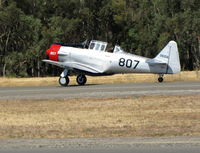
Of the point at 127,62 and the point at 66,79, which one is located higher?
the point at 127,62

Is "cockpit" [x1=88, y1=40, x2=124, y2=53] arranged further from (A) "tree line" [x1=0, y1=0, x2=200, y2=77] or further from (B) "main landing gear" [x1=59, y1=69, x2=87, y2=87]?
(A) "tree line" [x1=0, y1=0, x2=200, y2=77]

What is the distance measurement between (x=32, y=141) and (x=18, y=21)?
4630 cm

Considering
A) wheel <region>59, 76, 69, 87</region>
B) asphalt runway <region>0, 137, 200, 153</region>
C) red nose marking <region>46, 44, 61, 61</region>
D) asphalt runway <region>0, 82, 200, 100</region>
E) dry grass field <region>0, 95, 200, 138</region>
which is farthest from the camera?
red nose marking <region>46, 44, 61, 61</region>

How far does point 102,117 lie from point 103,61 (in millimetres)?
13746

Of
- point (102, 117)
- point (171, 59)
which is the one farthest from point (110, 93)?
point (171, 59)

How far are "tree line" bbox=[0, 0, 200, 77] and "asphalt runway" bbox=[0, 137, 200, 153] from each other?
43.0 metres

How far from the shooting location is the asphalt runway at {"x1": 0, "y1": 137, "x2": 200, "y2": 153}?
1029 centimetres

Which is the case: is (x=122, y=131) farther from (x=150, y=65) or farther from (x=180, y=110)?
(x=150, y=65)

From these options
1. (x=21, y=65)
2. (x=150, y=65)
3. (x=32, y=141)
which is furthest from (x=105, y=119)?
(x=21, y=65)

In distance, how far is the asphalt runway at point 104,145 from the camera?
33.8ft

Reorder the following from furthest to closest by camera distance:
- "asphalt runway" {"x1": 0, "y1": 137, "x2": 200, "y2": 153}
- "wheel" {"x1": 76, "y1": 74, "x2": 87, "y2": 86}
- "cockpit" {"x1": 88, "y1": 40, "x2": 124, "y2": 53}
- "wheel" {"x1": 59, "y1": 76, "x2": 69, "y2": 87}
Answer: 1. "wheel" {"x1": 76, "y1": 74, "x2": 87, "y2": 86}
2. "cockpit" {"x1": 88, "y1": 40, "x2": 124, "y2": 53}
3. "wheel" {"x1": 59, "y1": 76, "x2": 69, "y2": 87}
4. "asphalt runway" {"x1": 0, "y1": 137, "x2": 200, "y2": 153}

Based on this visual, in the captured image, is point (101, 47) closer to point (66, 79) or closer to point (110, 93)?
point (66, 79)

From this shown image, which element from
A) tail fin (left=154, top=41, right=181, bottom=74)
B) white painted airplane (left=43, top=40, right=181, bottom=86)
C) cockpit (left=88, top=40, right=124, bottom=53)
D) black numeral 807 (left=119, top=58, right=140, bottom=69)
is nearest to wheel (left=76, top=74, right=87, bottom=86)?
white painted airplane (left=43, top=40, right=181, bottom=86)

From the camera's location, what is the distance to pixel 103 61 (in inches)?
1196
